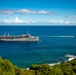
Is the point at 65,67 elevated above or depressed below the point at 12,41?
above

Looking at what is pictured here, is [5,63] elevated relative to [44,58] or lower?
elevated

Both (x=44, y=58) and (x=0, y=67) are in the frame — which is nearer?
(x=0, y=67)

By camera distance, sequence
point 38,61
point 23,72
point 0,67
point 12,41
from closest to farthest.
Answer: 1. point 0,67
2. point 23,72
3. point 38,61
4. point 12,41

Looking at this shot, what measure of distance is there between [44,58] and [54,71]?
1909 inches

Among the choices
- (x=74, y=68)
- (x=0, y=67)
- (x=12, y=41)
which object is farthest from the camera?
(x=12, y=41)

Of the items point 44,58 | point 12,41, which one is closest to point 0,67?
point 44,58

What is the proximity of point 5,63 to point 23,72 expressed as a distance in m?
2.39

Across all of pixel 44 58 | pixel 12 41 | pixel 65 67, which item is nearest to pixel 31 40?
pixel 12 41

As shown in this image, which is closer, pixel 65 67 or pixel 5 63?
pixel 5 63

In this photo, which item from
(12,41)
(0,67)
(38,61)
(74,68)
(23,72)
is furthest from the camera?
(12,41)

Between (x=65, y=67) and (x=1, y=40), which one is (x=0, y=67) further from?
(x=1, y=40)

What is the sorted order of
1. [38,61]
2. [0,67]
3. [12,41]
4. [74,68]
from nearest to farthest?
[0,67] < [74,68] < [38,61] < [12,41]

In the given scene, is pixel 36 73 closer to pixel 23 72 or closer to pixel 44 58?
pixel 23 72

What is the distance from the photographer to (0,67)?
2338cm
